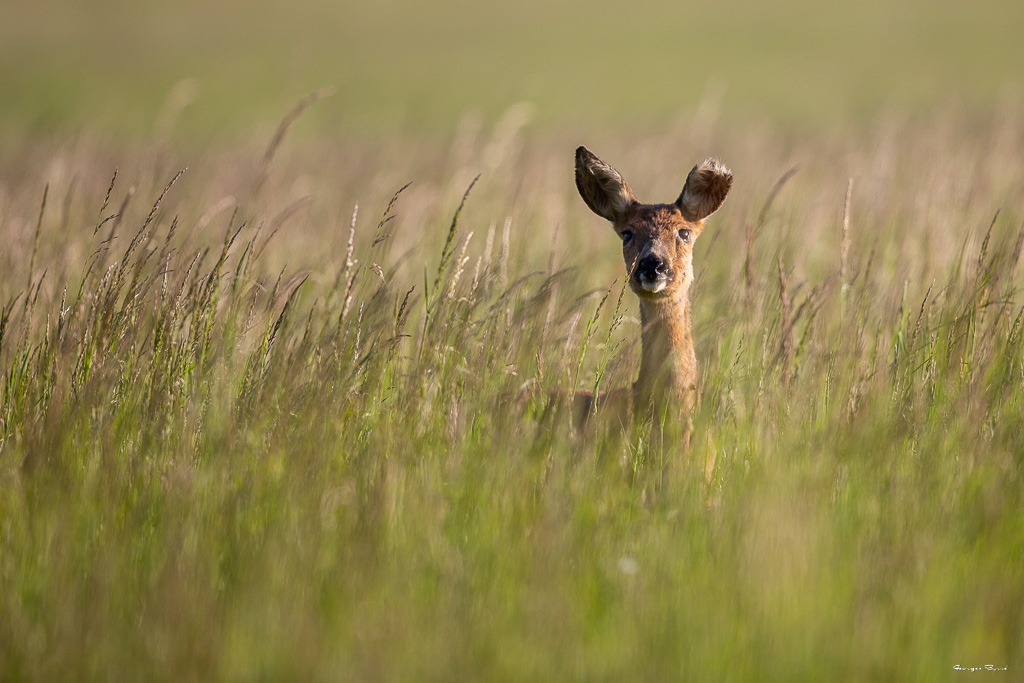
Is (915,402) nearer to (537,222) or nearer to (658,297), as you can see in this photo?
(658,297)

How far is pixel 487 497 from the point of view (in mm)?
3223

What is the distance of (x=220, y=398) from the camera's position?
3.57 m

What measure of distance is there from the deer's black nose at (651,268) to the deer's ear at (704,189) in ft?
1.92

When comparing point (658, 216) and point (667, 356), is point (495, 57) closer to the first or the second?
point (658, 216)

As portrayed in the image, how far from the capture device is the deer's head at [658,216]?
4.39m

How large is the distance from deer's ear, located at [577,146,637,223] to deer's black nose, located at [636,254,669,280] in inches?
23.7

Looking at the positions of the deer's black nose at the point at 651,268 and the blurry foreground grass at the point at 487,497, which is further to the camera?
the deer's black nose at the point at 651,268

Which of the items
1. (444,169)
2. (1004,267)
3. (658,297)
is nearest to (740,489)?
(658,297)

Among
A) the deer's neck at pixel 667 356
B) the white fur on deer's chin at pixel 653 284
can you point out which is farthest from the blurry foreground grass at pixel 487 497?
the white fur on deer's chin at pixel 653 284

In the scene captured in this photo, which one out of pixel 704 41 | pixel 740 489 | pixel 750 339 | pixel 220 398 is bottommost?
pixel 740 489

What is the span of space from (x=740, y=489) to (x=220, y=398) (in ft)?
6.20

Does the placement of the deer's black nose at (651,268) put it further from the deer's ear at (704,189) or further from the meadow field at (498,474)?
the deer's ear at (704,189)

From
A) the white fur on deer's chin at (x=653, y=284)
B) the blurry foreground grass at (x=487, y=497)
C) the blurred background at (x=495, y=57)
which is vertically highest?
the blurred background at (x=495, y=57)

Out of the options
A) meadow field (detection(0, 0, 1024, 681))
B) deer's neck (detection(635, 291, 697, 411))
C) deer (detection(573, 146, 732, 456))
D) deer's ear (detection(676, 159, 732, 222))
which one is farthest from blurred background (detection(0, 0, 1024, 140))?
deer's neck (detection(635, 291, 697, 411))
